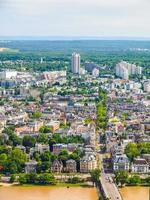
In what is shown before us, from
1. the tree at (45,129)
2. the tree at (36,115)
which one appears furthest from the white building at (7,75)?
the tree at (45,129)

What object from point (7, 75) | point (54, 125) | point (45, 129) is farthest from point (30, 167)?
point (7, 75)

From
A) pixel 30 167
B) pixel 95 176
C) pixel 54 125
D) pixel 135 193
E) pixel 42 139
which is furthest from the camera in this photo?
pixel 54 125

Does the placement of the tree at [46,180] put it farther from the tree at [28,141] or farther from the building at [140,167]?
the tree at [28,141]

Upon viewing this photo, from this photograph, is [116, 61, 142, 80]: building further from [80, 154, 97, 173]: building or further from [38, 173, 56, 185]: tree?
[38, 173, 56, 185]: tree

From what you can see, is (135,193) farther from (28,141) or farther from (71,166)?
(28,141)

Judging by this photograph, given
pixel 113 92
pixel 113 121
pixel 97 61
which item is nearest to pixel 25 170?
pixel 113 121

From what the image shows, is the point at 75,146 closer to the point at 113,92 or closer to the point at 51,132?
the point at 51,132
